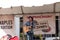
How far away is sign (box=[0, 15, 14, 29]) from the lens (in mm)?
7160

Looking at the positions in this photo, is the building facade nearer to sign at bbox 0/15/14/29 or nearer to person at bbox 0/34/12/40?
sign at bbox 0/15/14/29

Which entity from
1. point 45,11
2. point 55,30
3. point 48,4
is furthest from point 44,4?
point 55,30

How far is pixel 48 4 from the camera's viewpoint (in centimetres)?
624

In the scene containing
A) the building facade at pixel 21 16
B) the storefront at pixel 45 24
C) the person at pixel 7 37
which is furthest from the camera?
the person at pixel 7 37

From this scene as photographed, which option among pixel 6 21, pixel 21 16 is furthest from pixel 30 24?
pixel 6 21

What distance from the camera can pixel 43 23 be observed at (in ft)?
23.1

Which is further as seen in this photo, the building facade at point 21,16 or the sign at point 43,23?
the sign at point 43,23

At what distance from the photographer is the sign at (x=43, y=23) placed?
698 centimetres

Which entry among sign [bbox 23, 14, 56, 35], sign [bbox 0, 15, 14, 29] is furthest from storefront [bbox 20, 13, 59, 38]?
sign [bbox 0, 15, 14, 29]

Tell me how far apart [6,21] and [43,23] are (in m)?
1.23

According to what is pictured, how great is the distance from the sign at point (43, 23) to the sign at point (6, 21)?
1.54 feet

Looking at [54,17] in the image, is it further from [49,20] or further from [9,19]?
[9,19]

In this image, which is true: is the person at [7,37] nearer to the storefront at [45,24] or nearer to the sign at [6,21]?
the sign at [6,21]

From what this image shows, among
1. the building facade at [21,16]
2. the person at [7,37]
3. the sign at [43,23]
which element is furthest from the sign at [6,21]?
the sign at [43,23]
